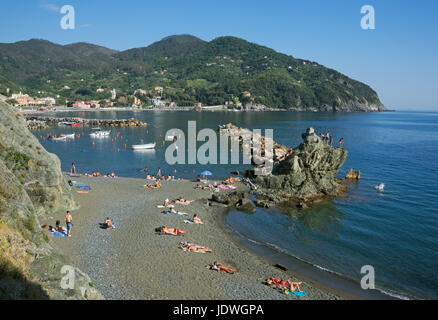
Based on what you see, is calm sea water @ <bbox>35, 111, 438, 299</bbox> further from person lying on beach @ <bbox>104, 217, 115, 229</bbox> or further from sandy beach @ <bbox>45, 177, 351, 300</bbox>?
person lying on beach @ <bbox>104, 217, 115, 229</bbox>

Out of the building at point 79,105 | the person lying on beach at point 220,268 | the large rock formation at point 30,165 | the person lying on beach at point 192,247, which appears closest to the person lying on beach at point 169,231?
the person lying on beach at point 192,247

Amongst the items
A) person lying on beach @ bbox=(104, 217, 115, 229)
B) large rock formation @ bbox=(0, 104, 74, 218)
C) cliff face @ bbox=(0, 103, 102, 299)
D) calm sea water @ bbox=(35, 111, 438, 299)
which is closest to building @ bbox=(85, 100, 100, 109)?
calm sea water @ bbox=(35, 111, 438, 299)

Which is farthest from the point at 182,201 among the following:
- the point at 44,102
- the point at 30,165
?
the point at 44,102

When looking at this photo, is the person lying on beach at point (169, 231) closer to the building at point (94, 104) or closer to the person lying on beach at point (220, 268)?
the person lying on beach at point (220, 268)

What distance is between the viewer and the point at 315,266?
62.6ft

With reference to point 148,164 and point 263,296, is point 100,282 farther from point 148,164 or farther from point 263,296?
point 148,164

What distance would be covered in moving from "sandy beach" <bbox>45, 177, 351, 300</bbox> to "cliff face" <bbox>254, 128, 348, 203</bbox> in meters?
8.24

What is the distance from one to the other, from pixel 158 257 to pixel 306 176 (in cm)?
2138

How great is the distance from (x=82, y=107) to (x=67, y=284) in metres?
195

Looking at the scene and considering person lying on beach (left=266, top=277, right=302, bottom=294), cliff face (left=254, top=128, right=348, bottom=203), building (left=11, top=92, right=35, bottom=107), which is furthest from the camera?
building (left=11, top=92, right=35, bottom=107)

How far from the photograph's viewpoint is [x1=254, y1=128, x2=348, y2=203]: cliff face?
32.9m

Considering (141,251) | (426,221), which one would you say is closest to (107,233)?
(141,251)

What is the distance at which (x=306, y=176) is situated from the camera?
34.3 m

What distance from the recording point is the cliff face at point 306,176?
3294 centimetres
